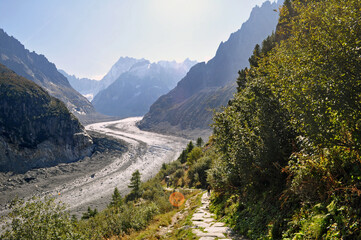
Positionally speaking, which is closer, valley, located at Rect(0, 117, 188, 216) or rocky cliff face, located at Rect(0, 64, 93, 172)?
valley, located at Rect(0, 117, 188, 216)

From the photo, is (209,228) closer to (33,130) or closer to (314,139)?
(314,139)

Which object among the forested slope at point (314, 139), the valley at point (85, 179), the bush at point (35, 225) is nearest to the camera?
the forested slope at point (314, 139)

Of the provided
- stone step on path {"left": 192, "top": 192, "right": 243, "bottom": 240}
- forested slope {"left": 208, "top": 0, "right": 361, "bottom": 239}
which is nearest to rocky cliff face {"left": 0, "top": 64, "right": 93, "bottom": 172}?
stone step on path {"left": 192, "top": 192, "right": 243, "bottom": 240}

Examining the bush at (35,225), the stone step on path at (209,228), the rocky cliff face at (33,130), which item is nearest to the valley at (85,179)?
the rocky cliff face at (33,130)

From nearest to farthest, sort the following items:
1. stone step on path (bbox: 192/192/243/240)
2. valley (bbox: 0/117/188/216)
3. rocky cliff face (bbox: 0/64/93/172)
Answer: stone step on path (bbox: 192/192/243/240), valley (bbox: 0/117/188/216), rocky cliff face (bbox: 0/64/93/172)

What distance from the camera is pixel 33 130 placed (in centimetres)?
11775

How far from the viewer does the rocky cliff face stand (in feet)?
329

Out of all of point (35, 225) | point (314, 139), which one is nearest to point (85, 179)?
point (35, 225)

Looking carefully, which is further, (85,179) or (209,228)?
(85,179)

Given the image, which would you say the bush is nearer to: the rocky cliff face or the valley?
the valley

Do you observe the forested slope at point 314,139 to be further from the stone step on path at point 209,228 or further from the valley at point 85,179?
the valley at point 85,179

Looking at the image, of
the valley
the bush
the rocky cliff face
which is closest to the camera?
the bush

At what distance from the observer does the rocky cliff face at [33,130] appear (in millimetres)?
100312

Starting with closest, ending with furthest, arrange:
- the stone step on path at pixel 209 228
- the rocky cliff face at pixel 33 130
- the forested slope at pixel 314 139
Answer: the forested slope at pixel 314 139
the stone step on path at pixel 209 228
the rocky cliff face at pixel 33 130
